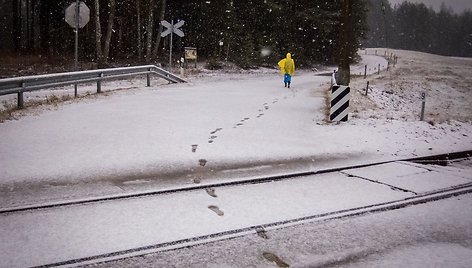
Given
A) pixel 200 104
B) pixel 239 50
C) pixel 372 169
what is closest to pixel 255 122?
pixel 200 104

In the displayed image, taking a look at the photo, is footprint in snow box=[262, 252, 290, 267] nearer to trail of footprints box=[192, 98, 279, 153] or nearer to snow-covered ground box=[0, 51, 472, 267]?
snow-covered ground box=[0, 51, 472, 267]

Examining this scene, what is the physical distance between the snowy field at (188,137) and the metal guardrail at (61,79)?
2.20ft

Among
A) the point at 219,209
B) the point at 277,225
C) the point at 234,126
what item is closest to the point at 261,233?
the point at 277,225

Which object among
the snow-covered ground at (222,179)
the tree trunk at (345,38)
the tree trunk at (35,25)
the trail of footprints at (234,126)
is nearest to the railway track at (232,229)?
the snow-covered ground at (222,179)

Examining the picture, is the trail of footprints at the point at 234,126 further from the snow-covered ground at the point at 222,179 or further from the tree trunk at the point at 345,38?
the tree trunk at the point at 345,38

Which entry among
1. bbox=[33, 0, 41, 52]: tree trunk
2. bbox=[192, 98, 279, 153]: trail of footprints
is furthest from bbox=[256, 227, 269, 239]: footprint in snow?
bbox=[33, 0, 41, 52]: tree trunk

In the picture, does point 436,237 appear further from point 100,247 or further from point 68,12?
point 68,12

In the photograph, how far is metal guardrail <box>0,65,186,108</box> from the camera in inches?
434

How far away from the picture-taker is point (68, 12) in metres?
14.9

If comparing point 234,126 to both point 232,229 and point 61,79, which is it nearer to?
point 232,229

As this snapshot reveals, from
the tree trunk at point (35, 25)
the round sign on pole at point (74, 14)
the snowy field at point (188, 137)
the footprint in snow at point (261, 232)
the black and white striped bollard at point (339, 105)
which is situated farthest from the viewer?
the tree trunk at point (35, 25)

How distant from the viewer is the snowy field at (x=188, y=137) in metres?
6.69

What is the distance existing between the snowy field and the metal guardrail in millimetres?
671

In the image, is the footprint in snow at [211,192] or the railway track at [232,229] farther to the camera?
the footprint in snow at [211,192]
